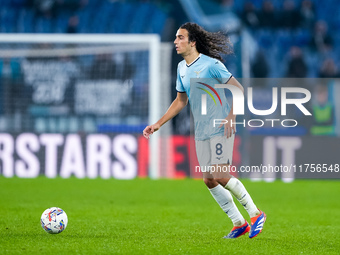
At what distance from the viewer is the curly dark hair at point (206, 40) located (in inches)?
252

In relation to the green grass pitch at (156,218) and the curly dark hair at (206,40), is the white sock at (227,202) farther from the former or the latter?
the curly dark hair at (206,40)

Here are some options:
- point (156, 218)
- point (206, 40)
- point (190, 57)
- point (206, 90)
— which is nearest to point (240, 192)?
point (206, 90)

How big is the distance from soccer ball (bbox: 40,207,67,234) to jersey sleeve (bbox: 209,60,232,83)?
190 cm

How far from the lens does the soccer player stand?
6.16 meters

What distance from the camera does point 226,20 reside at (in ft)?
64.4

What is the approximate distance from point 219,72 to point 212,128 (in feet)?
1.70

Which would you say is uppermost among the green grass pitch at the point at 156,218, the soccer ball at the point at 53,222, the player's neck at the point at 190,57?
the player's neck at the point at 190,57

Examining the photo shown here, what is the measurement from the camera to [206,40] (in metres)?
6.46

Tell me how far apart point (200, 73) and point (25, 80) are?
930cm

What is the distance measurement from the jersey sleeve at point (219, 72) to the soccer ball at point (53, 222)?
74.9 inches

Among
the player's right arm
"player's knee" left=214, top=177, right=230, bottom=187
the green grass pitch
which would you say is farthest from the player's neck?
the green grass pitch

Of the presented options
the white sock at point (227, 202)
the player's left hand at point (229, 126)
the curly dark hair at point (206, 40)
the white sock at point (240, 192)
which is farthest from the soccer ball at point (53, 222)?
the curly dark hair at point (206, 40)

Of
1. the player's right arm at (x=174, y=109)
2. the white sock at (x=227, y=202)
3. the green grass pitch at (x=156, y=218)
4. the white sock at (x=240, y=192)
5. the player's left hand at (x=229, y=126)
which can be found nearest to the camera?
the green grass pitch at (x=156, y=218)

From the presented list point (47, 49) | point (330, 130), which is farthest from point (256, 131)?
point (47, 49)
